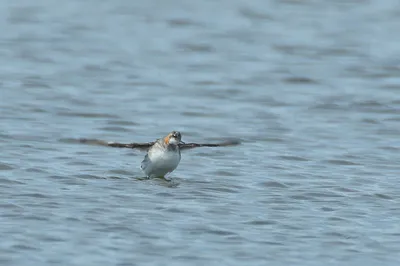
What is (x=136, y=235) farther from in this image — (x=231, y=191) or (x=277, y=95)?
(x=277, y=95)

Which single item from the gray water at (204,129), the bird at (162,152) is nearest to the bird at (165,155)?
the bird at (162,152)

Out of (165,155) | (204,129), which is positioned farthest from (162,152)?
(204,129)

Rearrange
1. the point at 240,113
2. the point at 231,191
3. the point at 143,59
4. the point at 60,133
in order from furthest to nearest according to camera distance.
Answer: the point at 143,59
the point at 240,113
the point at 60,133
the point at 231,191

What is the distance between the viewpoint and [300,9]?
31.8 m

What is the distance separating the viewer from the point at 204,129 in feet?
64.1

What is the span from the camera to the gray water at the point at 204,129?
12422 millimetres

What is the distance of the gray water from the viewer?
12422 millimetres

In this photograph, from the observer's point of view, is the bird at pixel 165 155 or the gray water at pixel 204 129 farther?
the bird at pixel 165 155

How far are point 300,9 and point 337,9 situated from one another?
1.04 meters

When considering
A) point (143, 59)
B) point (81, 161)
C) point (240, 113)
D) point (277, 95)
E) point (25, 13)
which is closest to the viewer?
point (81, 161)

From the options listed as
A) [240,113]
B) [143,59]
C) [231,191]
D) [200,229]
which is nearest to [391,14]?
[143,59]

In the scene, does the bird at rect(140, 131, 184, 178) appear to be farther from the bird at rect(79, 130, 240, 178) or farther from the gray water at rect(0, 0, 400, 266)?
the gray water at rect(0, 0, 400, 266)

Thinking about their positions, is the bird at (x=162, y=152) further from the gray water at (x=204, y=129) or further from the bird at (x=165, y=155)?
the gray water at (x=204, y=129)

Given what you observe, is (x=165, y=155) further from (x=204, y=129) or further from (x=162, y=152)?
(x=204, y=129)
